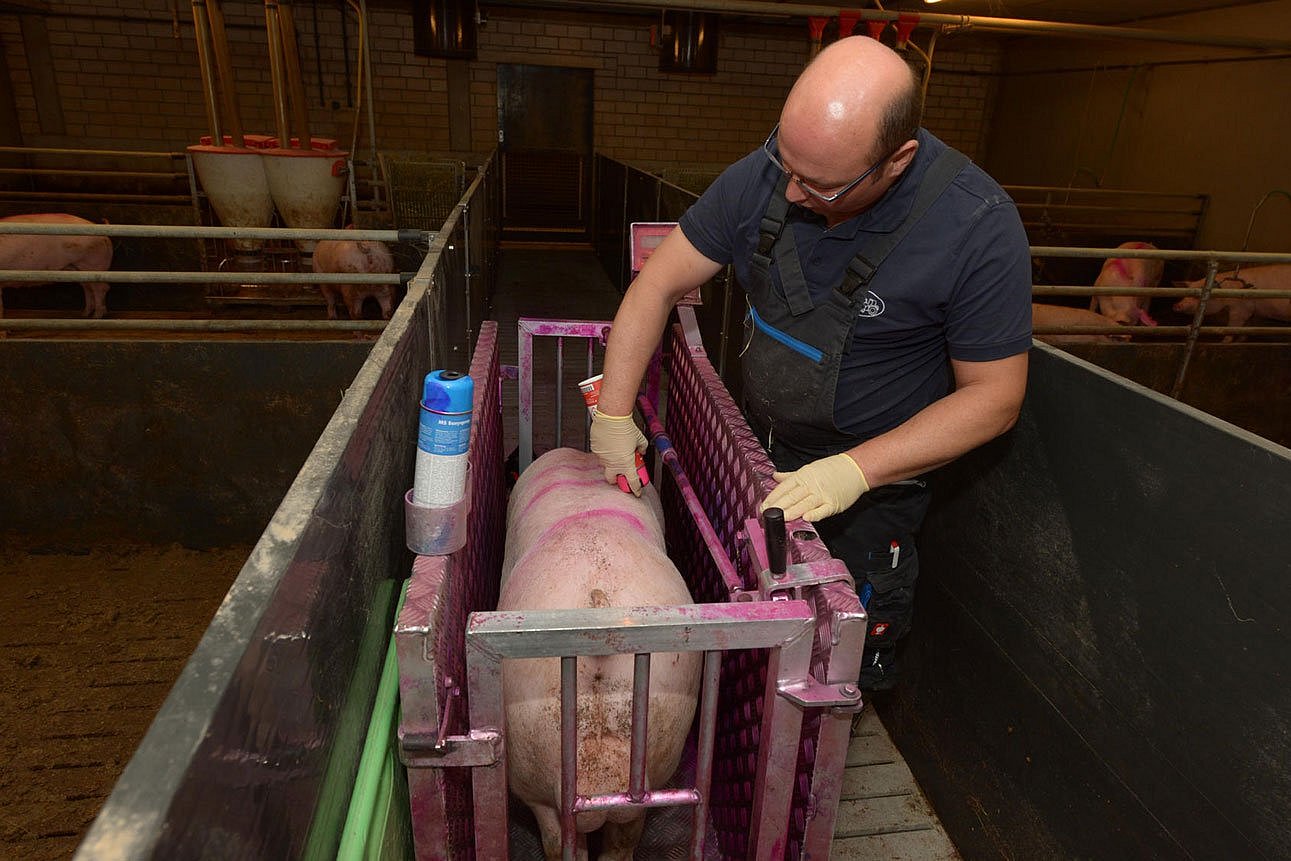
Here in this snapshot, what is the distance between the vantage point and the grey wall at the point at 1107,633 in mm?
1415

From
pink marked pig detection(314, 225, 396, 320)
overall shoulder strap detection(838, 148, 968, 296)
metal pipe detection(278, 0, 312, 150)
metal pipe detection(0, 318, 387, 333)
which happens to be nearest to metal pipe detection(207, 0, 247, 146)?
metal pipe detection(278, 0, 312, 150)

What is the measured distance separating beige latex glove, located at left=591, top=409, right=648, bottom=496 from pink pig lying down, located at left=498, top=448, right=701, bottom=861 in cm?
22

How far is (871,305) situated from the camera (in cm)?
181

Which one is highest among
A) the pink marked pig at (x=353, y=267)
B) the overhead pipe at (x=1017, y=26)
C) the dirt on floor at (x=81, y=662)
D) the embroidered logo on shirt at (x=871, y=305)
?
the overhead pipe at (x=1017, y=26)

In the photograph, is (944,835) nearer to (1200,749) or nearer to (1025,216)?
(1200,749)

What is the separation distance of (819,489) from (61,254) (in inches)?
290

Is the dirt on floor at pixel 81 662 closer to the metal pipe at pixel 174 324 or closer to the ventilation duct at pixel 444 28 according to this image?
the metal pipe at pixel 174 324

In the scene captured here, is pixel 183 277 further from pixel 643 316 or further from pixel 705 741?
pixel 705 741

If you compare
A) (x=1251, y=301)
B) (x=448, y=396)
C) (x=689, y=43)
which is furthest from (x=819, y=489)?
(x=689, y=43)

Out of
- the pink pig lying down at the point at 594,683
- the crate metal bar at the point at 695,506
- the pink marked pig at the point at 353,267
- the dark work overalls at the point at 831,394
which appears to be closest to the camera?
the pink pig lying down at the point at 594,683

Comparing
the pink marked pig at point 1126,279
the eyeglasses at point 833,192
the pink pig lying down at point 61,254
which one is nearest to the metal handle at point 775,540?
the eyeglasses at point 833,192

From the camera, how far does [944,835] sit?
7.93 ft

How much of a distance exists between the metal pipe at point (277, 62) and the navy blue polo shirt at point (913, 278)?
391cm

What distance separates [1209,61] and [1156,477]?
33.7 ft
